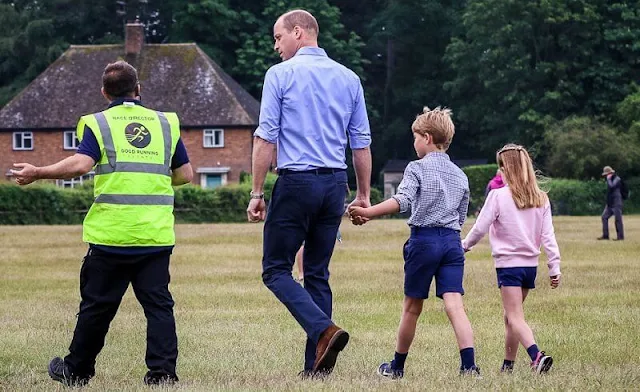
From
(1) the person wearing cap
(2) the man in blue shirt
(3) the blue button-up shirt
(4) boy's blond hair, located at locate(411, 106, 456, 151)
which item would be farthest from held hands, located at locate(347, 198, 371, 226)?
(1) the person wearing cap

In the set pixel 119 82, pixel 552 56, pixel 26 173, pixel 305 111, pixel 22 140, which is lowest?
pixel 22 140

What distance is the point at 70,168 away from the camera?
7797 mm

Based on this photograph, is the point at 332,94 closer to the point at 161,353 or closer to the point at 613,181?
the point at 161,353

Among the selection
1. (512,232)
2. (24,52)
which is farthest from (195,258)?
(24,52)

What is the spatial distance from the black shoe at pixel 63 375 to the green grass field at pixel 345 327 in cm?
13

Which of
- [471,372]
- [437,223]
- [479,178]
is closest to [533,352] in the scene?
[471,372]

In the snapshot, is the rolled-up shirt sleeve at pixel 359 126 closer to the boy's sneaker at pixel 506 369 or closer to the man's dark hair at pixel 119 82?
the man's dark hair at pixel 119 82

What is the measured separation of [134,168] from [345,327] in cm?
502

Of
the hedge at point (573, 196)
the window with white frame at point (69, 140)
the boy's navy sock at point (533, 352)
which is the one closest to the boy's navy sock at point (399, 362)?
the boy's navy sock at point (533, 352)

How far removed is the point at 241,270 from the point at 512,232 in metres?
13.1

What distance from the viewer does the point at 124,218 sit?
7.84 meters

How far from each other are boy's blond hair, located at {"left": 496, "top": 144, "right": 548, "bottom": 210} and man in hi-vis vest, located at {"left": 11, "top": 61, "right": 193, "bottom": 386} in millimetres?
2309

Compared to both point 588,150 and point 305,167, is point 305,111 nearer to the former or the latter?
point 305,167

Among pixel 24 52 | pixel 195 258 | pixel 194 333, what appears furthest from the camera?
pixel 24 52
